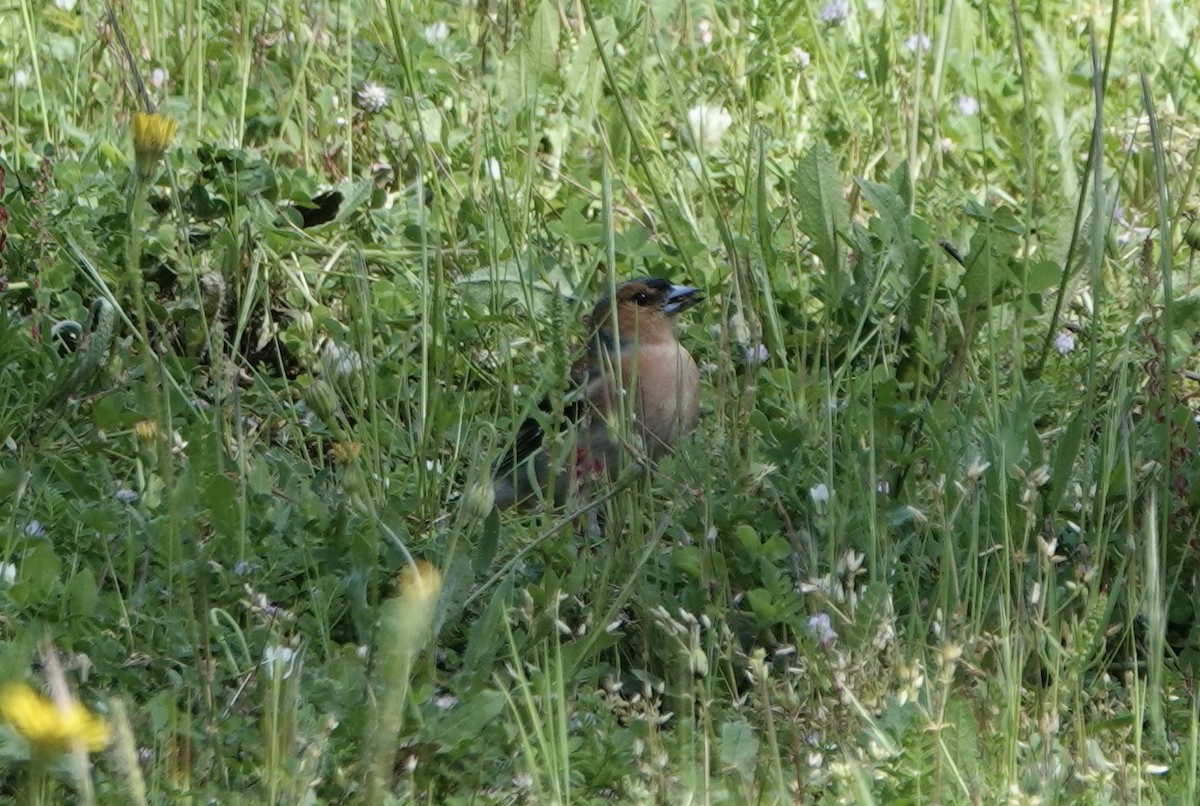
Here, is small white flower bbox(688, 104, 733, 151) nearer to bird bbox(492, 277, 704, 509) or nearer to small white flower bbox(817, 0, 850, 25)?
small white flower bbox(817, 0, 850, 25)

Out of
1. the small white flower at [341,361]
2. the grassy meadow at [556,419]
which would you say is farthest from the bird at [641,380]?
the small white flower at [341,361]

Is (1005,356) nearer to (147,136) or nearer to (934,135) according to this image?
(934,135)

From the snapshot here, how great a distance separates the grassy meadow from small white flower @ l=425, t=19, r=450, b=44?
0.01 m

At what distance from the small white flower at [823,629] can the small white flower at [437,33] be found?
3885 mm

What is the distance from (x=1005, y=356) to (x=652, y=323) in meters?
1.05

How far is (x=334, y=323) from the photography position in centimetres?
440

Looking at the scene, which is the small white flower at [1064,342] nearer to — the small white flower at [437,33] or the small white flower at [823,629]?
the small white flower at [823,629]

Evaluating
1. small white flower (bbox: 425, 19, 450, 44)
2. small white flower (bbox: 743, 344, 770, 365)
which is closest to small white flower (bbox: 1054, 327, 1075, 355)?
small white flower (bbox: 743, 344, 770, 365)

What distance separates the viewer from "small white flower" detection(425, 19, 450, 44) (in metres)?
6.42

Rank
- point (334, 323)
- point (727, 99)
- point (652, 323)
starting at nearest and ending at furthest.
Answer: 1. point (334, 323)
2. point (652, 323)
3. point (727, 99)

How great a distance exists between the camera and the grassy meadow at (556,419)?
2.50 m

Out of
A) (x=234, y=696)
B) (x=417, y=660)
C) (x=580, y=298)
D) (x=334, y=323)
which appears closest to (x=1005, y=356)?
(x=580, y=298)

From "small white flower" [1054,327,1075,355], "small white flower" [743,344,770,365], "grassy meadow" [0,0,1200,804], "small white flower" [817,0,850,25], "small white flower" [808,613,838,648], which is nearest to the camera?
"grassy meadow" [0,0,1200,804]

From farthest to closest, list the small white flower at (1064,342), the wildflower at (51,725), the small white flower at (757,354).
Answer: the small white flower at (1064,342) < the small white flower at (757,354) < the wildflower at (51,725)
